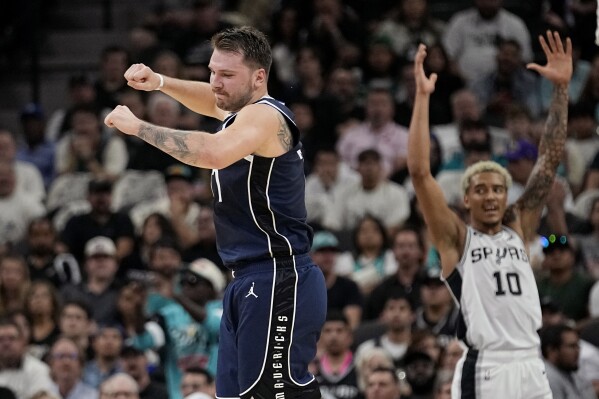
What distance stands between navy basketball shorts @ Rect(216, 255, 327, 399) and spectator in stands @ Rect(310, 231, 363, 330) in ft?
18.3

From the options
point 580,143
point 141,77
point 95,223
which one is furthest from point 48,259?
point 141,77

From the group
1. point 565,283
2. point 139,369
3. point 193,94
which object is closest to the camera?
point 193,94

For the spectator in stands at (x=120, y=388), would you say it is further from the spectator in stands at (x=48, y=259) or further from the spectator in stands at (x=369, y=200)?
the spectator in stands at (x=369, y=200)

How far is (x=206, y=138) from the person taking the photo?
6.08m

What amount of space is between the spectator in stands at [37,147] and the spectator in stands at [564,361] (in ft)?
23.8

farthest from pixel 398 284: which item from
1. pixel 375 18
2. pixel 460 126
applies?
pixel 375 18

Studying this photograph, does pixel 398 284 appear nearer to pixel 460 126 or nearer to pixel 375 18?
pixel 460 126

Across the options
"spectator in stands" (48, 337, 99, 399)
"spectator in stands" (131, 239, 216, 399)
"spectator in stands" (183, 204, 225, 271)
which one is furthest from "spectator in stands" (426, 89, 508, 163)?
"spectator in stands" (48, 337, 99, 399)

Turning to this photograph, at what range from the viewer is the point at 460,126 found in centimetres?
1420

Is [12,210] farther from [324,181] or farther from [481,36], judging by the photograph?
[481,36]

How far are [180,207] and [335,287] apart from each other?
88.2 inches

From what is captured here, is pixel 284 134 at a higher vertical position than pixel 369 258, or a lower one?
higher

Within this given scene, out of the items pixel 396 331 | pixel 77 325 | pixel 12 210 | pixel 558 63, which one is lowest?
pixel 396 331

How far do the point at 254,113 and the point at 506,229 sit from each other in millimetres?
2467
